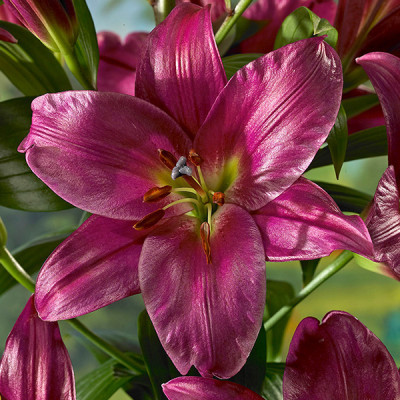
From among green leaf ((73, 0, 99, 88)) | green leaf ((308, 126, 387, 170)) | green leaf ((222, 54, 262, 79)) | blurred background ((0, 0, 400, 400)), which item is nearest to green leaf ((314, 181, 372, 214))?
green leaf ((308, 126, 387, 170))

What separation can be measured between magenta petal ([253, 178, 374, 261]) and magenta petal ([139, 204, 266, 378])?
0.01 metres

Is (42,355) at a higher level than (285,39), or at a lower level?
lower

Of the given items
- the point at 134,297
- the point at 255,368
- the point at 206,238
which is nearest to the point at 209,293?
the point at 206,238

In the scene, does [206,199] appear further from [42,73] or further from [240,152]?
[42,73]

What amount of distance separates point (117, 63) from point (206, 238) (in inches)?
12.2

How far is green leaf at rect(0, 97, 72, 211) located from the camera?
21.0 inches

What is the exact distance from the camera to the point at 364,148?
1.94 feet

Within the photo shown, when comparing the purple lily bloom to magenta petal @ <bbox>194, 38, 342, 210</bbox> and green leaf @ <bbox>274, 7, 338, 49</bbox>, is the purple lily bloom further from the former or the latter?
green leaf @ <bbox>274, 7, 338, 49</bbox>

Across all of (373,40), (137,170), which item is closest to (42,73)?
(137,170)

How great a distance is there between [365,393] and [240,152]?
0.20m

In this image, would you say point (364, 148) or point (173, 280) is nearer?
point (173, 280)

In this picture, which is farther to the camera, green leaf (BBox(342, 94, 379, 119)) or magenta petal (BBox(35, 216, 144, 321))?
green leaf (BBox(342, 94, 379, 119))

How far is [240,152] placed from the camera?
432 millimetres

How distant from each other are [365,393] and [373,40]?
30 cm
